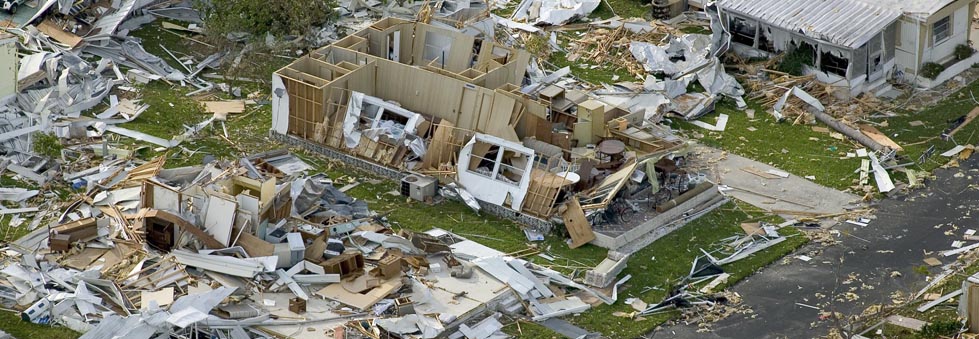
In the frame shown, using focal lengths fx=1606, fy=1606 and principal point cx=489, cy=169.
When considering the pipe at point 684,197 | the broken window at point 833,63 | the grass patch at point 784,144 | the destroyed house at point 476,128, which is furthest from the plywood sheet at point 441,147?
the broken window at point 833,63

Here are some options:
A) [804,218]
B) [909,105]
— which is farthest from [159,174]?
[909,105]

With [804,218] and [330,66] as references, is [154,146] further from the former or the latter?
[804,218]

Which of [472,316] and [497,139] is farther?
[497,139]

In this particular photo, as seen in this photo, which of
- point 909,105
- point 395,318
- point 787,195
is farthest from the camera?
point 909,105

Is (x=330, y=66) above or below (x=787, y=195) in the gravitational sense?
above

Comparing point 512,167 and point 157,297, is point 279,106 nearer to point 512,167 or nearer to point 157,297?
point 512,167

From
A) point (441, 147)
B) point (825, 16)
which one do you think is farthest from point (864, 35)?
point (441, 147)

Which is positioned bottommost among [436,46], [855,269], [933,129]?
[933,129]
